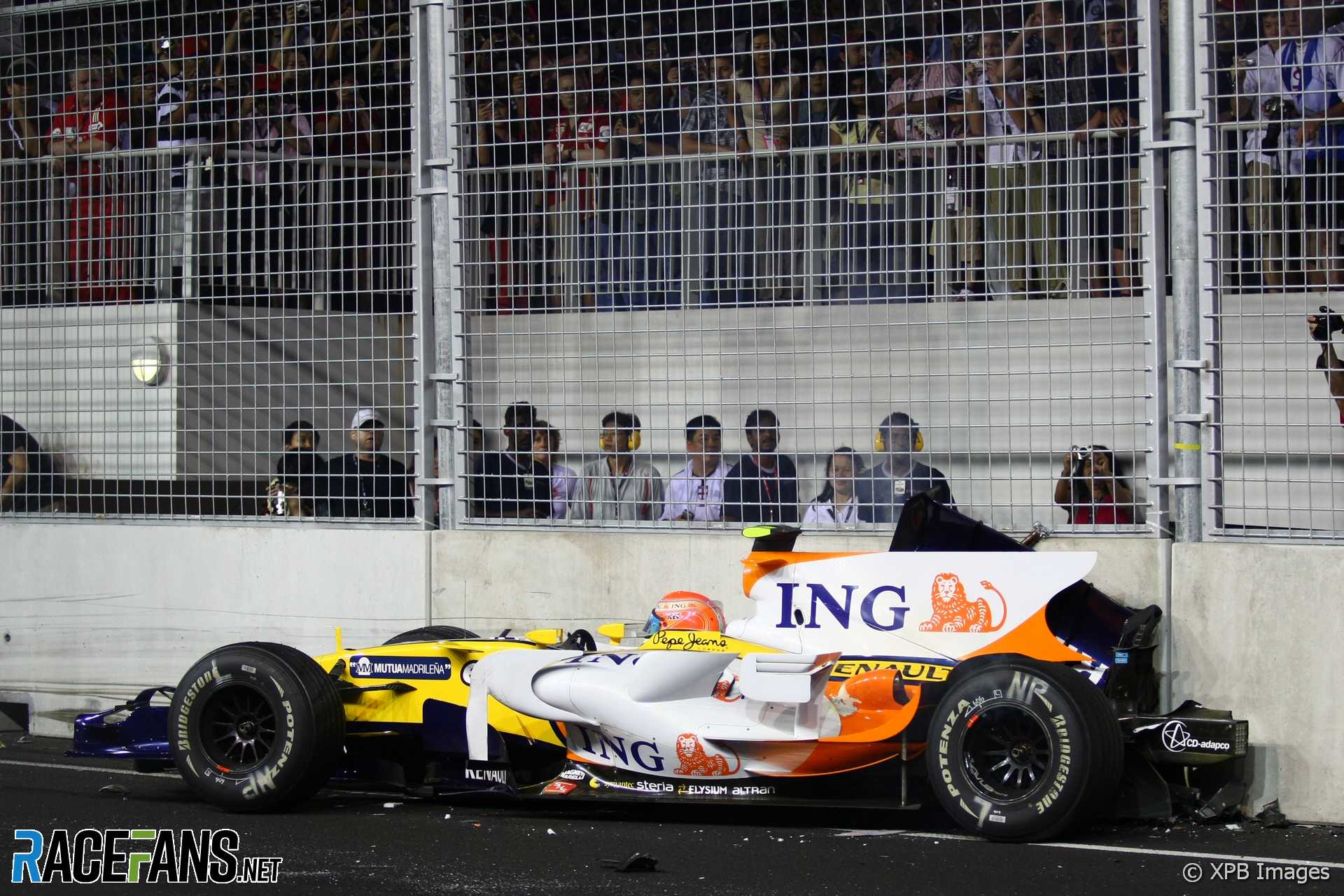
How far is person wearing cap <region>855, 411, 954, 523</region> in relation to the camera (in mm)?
7426

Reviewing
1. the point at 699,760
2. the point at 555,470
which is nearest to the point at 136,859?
the point at 699,760

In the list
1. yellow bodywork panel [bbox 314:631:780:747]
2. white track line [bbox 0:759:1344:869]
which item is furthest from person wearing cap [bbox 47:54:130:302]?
white track line [bbox 0:759:1344:869]

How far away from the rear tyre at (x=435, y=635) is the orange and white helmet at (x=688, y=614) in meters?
1.03

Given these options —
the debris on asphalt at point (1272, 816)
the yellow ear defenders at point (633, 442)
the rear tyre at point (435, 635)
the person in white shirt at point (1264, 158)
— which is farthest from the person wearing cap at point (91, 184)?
the debris on asphalt at point (1272, 816)

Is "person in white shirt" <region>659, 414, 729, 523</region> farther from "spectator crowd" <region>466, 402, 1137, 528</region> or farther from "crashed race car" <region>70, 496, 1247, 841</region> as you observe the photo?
"crashed race car" <region>70, 496, 1247, 841</region>

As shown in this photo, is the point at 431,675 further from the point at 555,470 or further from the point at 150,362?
the point at 150,362

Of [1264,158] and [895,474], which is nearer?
[1264,158]

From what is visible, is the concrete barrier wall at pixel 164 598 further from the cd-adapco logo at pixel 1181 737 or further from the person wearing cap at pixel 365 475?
the cd-adapco logo at pixel 1181 737

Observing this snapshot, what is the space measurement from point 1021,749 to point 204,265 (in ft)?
20.9

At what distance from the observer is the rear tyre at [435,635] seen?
24.3 feet

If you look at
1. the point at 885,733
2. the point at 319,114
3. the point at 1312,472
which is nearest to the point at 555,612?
the point at 885,733

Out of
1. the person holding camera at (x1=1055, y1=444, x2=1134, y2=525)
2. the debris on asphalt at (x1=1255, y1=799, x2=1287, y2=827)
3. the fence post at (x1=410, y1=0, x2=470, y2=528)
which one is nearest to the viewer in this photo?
the debris on asphalt at (x1=1255, y1=799, x2=1287, y2=827)

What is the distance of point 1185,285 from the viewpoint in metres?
6.90

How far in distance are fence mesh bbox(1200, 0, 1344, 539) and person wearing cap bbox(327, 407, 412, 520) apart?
4318mm
